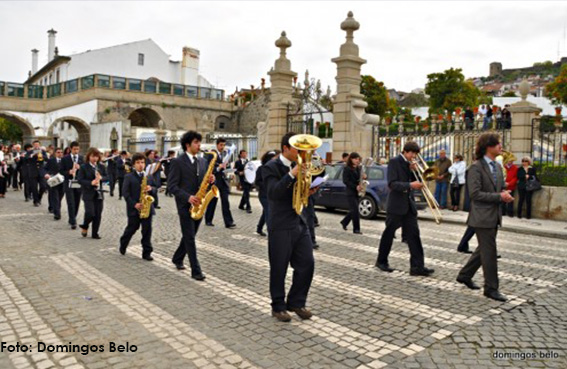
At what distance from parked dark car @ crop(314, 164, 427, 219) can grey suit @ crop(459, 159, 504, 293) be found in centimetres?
660

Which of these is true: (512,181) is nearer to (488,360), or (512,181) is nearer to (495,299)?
(495,299)

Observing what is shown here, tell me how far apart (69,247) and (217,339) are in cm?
536

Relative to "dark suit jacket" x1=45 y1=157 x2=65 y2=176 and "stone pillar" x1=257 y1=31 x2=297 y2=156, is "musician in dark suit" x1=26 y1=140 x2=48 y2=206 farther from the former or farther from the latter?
"stone pillar" x1=257 y1=31 x2=297 y2=156

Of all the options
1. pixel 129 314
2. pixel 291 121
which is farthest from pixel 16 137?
pixel 129 314

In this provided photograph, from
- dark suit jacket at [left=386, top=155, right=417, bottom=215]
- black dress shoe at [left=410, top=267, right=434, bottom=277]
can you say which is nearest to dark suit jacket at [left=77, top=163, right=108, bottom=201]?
dark suit jacket at [left=386, top=155, right=417, bottom=215]

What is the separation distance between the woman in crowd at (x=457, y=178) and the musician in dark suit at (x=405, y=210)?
28.3 feet

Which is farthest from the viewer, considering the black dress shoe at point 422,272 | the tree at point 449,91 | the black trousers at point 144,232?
the tree at point 449,91

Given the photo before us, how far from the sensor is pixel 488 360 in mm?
4172

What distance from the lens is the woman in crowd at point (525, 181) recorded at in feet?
45.4

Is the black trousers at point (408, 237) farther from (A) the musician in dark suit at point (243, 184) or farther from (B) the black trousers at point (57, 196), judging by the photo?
(B) the black trousers at point (57, 196)

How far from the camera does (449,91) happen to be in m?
48.9

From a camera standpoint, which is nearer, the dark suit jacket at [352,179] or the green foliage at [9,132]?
the dark suit jacket at [352,179]

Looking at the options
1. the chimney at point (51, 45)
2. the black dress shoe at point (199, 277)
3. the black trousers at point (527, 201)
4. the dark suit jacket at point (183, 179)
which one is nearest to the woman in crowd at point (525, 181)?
the black trousers at point (527, 201)

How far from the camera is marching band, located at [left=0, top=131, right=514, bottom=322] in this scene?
5059mm
